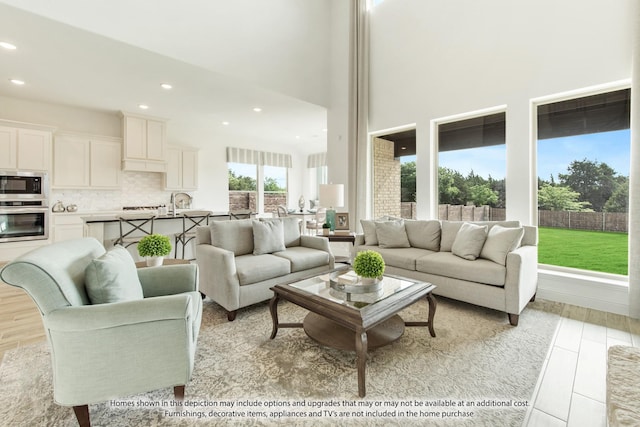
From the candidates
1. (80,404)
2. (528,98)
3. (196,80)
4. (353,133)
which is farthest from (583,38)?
(80,404)

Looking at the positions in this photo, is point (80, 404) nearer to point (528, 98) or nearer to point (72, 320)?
point (72, 320)

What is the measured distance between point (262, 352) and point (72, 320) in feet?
3.96

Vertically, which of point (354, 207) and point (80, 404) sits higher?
point (354, 207)

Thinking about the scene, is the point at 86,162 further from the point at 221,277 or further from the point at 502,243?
Answer: the point at 502,243

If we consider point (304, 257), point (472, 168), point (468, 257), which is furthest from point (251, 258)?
point (472, 168)

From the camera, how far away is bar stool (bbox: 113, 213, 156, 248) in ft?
12.6

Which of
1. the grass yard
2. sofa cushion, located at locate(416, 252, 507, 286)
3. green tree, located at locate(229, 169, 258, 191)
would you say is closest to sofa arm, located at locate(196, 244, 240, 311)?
sofa cushion, located at locate(416, 252, 507, 286)

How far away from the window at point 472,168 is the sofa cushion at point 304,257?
2.08 metres

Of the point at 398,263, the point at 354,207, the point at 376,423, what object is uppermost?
the point at 354,207

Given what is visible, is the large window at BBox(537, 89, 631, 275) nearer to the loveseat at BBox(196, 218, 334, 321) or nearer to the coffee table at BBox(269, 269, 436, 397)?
the coffee table at BBox(269, 269, 436, 397)

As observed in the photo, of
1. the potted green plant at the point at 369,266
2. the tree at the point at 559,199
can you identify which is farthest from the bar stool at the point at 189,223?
the tree at the point at 559,199

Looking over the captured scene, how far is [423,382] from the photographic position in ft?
5.81

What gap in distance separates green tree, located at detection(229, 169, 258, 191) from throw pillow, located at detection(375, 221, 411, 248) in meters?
5.20

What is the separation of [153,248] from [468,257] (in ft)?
9.85
